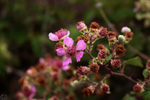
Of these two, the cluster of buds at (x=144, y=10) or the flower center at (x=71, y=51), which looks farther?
the cluster of buds at (x=144, y=10)

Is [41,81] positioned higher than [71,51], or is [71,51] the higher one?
[41,81]

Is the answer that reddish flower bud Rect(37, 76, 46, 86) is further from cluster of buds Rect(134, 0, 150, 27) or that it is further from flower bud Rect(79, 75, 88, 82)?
cluster of buds Rect(134, 0, 150, 27)

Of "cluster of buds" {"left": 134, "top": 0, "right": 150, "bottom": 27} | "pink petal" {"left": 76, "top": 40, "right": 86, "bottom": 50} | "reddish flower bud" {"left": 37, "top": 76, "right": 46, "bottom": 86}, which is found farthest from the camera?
"cluster of buds" {"left": 134, "top": 0, "right": 150, "bottom": 27}

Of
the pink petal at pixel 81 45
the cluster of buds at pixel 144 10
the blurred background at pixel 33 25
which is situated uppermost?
the blurred background at pixel 33 25

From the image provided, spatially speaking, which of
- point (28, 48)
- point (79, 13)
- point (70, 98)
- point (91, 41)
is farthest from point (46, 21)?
point (91, 41)

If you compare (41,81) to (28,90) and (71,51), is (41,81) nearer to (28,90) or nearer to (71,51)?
(28,90)

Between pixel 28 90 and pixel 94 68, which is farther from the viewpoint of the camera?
pixel 28 90

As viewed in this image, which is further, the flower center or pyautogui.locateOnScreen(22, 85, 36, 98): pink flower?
pyautogui.locateOnScreen(22, 85, 36, 98): pink flower

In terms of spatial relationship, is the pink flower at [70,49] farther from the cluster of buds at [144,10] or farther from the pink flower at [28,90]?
the cluster of buds at [144,10]

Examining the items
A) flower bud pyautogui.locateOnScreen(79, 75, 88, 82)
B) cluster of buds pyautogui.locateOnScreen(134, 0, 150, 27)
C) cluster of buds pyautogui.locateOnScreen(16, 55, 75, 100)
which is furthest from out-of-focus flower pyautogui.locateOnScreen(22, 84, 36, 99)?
cluster of buds pyautogui.locateOnScreen(134, 0, 150, 27)

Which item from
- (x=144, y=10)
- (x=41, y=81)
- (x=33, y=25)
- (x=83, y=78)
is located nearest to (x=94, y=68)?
(x=83, y=78)

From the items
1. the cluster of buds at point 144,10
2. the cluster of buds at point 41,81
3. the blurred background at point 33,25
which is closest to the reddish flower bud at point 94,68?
the cluster of buds at point 41,81

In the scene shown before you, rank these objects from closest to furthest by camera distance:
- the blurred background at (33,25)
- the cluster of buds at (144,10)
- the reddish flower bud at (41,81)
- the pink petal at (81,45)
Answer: the pink petal at (81,45)
the reddish flower bud at (41,81)
the cluster of buds at (144,10)
the blurred background at (33,25)

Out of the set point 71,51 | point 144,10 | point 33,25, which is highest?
point 33,25
